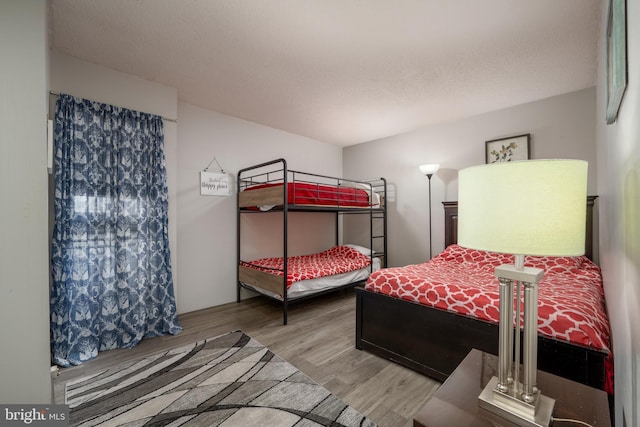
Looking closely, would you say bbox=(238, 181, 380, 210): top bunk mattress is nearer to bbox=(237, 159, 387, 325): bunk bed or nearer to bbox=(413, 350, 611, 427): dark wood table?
bbox=(237, 159, 387, 325): bunk bed

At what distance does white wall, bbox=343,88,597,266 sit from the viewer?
9.34 ft

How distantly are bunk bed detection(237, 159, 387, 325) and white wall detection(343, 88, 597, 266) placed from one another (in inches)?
11.4

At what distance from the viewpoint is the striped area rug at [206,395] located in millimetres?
1514

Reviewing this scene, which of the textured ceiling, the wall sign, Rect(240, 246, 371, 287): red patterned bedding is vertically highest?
Answer: the textured ceiling

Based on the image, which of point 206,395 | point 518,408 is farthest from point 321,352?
point 518,408

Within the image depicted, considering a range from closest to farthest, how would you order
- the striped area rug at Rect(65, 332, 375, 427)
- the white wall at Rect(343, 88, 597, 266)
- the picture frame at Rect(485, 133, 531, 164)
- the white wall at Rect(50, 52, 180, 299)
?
the striped area rug at Rect(65, 332, 375, 427), the white wall at Rect(50, 52, 180, 299), the white wall at Rect(343, 88, 597, 266), the picture frame at Rect(485, 133, 531, 164)

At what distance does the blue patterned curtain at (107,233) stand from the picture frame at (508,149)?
145 inches

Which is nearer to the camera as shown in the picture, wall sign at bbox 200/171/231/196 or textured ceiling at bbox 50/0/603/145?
textured ceiling at bbox 50/0/603/145

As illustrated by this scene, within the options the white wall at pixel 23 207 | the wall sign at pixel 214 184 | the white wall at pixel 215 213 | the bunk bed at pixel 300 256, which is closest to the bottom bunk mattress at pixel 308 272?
the bunk bed at pixel 300 256

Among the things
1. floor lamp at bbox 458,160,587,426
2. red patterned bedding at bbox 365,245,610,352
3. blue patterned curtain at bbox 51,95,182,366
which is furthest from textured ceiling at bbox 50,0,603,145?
red patterned bedding at bbox 365,245,610,352

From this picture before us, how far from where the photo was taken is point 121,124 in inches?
97.4

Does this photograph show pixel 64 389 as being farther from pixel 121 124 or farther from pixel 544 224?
pixel 544 224

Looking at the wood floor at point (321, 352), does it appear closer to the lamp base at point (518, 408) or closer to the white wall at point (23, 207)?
the white wall at point (23, 207)

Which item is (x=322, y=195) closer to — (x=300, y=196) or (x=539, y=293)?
(x=300, y=196)
